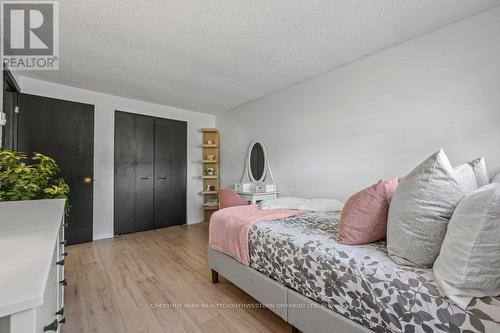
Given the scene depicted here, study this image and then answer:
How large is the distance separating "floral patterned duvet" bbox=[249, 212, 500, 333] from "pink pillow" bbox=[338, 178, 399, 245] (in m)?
0.05

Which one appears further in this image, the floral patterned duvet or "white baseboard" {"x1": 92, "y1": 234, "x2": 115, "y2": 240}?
"white baseboard" {"x1": 92, "y1": 234, "x2": 115, "y2": 240}

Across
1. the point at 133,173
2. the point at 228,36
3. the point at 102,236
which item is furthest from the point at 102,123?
the point at 228,36

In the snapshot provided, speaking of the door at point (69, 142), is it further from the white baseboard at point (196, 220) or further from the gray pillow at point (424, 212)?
the gray pillow at point (424, 212)

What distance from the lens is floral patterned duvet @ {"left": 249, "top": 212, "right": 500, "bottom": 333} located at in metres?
0.83

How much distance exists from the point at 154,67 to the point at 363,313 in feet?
9.45

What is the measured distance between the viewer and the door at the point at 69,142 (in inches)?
110

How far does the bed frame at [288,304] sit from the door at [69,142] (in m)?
2.42

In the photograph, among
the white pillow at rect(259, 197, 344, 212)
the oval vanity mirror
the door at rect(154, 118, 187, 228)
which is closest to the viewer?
the white pillow at rect(259, 197, 344, 212)

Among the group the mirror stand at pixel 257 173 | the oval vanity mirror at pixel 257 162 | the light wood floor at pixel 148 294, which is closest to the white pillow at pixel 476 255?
the light wood floor at pixel 148 294

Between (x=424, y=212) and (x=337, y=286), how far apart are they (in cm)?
57

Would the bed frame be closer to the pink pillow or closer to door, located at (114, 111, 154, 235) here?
the pink pillow

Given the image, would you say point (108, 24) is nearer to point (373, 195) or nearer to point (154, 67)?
point (154, 67)

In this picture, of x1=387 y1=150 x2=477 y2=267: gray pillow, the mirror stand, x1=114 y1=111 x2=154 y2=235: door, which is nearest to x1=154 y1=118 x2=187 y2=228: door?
x1=114 y1=111 x2=154 y2=235: door

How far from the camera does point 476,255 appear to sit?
32.7 inches
